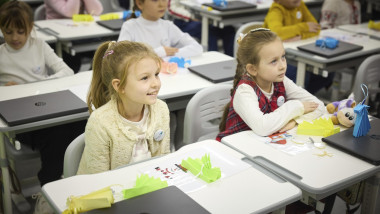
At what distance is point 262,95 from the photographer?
2.38 metres

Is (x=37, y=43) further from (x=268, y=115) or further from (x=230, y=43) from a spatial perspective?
(x=230, y=43)

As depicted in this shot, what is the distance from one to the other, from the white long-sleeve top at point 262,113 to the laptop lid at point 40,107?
2.62ft

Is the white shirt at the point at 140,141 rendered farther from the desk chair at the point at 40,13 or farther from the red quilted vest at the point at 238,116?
the desk chair at the point at 40,13

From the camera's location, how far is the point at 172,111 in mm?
2863

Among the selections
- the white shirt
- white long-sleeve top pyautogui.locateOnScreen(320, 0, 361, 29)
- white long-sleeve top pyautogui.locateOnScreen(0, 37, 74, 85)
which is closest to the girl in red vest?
the white shirt

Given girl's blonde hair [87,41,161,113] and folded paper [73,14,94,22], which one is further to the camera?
folded paper [73,14,94,22]

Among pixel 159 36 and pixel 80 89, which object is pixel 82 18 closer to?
pixel 159 36

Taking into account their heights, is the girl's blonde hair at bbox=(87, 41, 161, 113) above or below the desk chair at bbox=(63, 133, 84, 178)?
above

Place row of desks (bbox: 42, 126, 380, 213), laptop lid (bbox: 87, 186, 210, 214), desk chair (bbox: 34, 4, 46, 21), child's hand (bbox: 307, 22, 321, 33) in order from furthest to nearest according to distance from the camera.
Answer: desk chair (bbox: 34, 4, 46, 21) < child's hand (bbox: 307, 22, 321, 33) < row of desks (bbox: 42, 126, 380, 213) < laptop lid (bbox: 87, 186, 210, 214)

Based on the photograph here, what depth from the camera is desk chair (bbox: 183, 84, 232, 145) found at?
2422mm

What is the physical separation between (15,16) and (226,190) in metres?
2.05

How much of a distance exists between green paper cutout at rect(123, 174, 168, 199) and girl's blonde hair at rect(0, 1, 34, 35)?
1.80 meters

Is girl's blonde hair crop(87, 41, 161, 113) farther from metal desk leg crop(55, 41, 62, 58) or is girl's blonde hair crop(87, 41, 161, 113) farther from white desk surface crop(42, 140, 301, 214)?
metal desk leg crop(55, 41, 62, 58)

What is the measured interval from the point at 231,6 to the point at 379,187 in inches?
113
